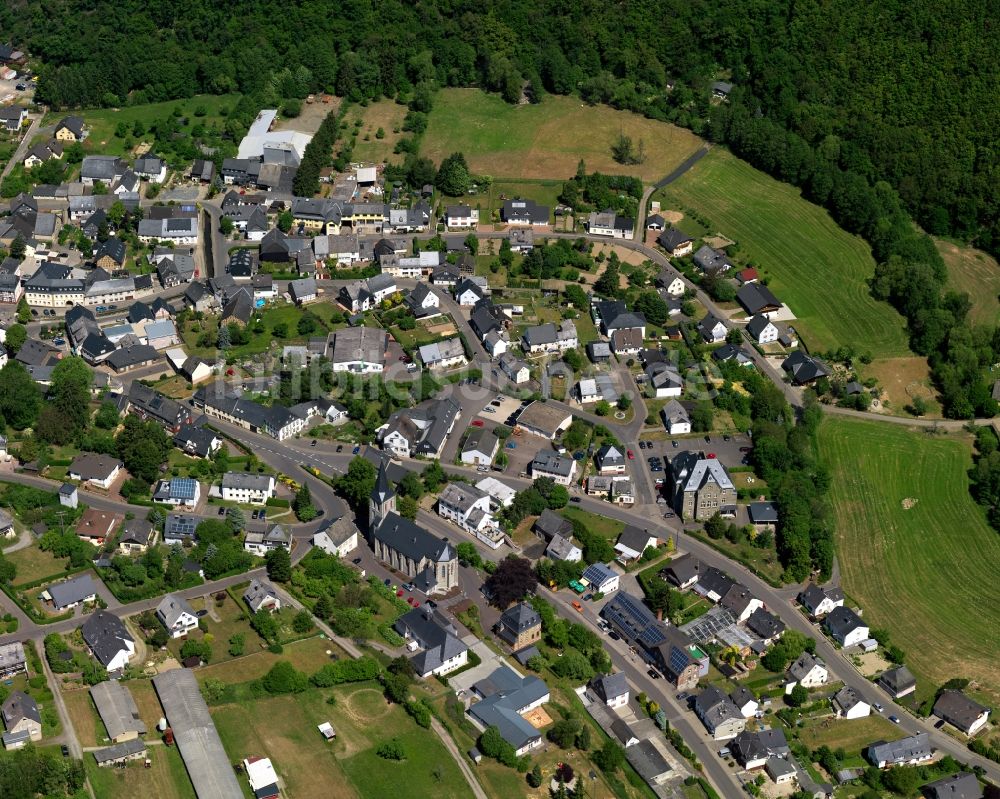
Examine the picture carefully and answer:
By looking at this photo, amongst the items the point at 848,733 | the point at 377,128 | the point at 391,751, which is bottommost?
the point at 848,733

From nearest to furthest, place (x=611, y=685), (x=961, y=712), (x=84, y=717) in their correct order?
(x=84, y=717)
(x=611, y=685)
(x=961, y=712)

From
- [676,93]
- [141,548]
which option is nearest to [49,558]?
[141,548]

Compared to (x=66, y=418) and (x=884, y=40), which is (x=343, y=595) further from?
(x=884, y=40)

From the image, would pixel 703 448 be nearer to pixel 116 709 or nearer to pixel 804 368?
pixel 804 368

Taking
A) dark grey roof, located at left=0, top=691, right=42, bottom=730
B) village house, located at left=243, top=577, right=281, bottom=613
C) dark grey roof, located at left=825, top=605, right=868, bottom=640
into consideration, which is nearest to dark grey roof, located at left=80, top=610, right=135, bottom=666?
dark grey roof, located at left=0, top=691, right=42, bottom=730

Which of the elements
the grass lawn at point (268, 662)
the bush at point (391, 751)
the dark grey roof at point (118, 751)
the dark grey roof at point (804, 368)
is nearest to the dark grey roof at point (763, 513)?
the dark grey roof at point (804, 368)

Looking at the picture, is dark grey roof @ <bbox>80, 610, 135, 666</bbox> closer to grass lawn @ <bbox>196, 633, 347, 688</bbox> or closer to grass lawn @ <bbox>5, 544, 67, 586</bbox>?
grass lawn @ <bbox>196, 633, 347, 688</bbox>

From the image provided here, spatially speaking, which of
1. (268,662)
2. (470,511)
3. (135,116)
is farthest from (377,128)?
(268,662)
